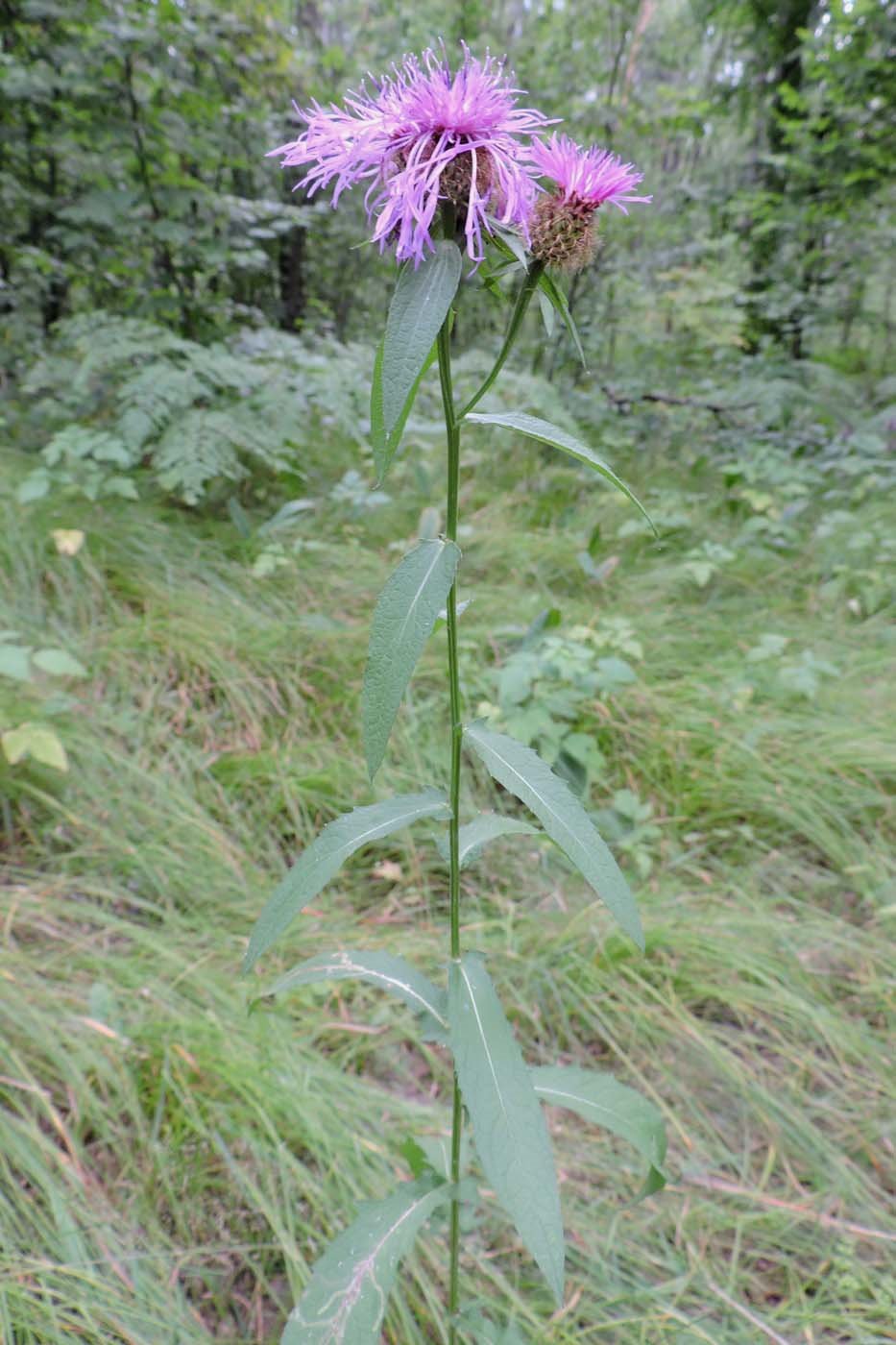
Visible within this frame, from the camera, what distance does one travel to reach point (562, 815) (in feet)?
2.54

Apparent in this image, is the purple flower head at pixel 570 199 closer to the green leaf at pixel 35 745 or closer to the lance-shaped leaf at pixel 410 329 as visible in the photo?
the lance-shaped leaf at pixel 410 329

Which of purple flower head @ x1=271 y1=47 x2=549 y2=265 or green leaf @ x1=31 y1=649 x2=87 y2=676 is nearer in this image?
purple flower head @ x1=271 y1=47 x2=549 y2=265

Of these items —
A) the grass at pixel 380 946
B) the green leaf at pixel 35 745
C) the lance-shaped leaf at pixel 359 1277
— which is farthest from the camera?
the green leaf at pixel 35 745

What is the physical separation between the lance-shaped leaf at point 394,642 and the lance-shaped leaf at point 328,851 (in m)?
0.18

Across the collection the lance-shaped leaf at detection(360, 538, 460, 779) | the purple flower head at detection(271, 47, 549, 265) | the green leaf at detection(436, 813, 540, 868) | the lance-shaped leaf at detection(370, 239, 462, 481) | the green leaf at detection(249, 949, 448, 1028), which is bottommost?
the green leaf at detection(249, 949, 448, 1028)

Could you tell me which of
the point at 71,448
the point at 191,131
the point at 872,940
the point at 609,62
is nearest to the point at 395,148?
the point at 872,940

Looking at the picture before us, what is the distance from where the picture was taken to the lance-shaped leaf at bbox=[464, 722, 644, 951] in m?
0.72

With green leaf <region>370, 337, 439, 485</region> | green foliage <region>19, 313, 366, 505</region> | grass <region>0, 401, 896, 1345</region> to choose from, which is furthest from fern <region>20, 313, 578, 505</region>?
green leaf <region>370, 337, 439, 485</region>

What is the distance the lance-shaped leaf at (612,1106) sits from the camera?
0.96 metres

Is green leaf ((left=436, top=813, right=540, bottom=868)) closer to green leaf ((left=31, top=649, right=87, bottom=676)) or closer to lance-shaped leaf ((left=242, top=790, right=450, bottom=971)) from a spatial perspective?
lance-shaped leaf ((left=242, top=790, right=450, bottom=971))

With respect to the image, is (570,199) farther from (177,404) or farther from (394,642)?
(177,404)

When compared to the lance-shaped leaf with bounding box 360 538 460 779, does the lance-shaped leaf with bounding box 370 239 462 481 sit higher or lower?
higher

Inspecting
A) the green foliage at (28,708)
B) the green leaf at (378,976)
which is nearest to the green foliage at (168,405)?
the green foliage at (28,708)

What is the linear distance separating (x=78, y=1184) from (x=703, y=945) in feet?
4.23
